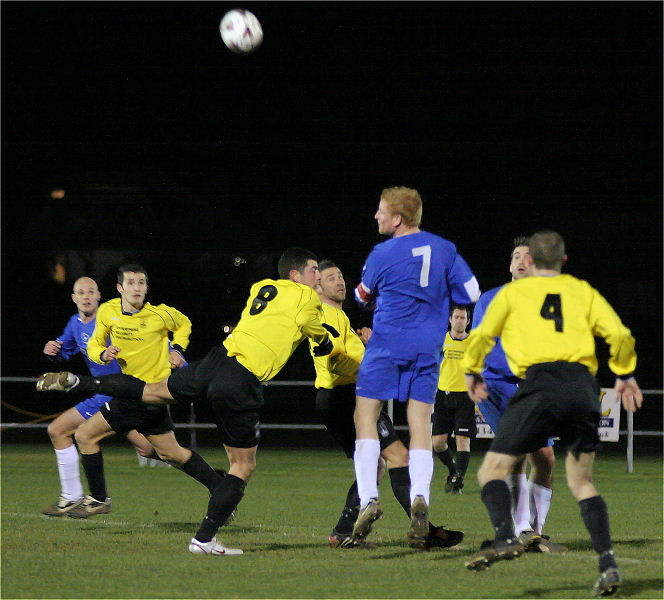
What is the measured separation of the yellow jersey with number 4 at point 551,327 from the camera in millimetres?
5789

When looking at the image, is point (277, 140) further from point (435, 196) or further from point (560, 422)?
point (560, 422)

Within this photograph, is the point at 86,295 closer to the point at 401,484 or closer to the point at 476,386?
the point at 401,484

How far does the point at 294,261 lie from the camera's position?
300 inches

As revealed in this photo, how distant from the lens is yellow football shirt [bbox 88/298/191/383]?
9.40 m

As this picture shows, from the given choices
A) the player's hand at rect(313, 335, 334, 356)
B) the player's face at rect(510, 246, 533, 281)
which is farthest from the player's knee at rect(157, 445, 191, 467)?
the player's face at rect(510, 246, 533, 281)

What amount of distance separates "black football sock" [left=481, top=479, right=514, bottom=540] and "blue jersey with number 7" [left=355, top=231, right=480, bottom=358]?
1.22m

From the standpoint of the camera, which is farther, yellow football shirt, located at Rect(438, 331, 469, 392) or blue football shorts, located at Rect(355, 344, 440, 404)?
yellow football shirt, located at Rect(438, 331, 469, 392)

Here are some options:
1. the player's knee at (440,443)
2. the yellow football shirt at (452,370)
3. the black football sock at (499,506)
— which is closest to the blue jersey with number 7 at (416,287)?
the black football sock at (499,506)

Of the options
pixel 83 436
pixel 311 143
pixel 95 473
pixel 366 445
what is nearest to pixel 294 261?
pixel 366 445

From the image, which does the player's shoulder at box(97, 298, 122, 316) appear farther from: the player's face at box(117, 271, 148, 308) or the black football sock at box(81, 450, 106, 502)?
the black football sock at box(81, 450, 106, 502)

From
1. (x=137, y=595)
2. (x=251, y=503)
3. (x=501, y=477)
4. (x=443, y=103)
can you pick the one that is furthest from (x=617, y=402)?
(x=443, y=103)

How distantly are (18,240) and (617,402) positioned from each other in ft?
74.5

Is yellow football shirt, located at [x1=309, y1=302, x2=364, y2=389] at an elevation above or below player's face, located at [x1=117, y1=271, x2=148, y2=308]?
below

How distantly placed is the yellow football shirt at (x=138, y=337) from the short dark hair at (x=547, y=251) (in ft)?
14.6
